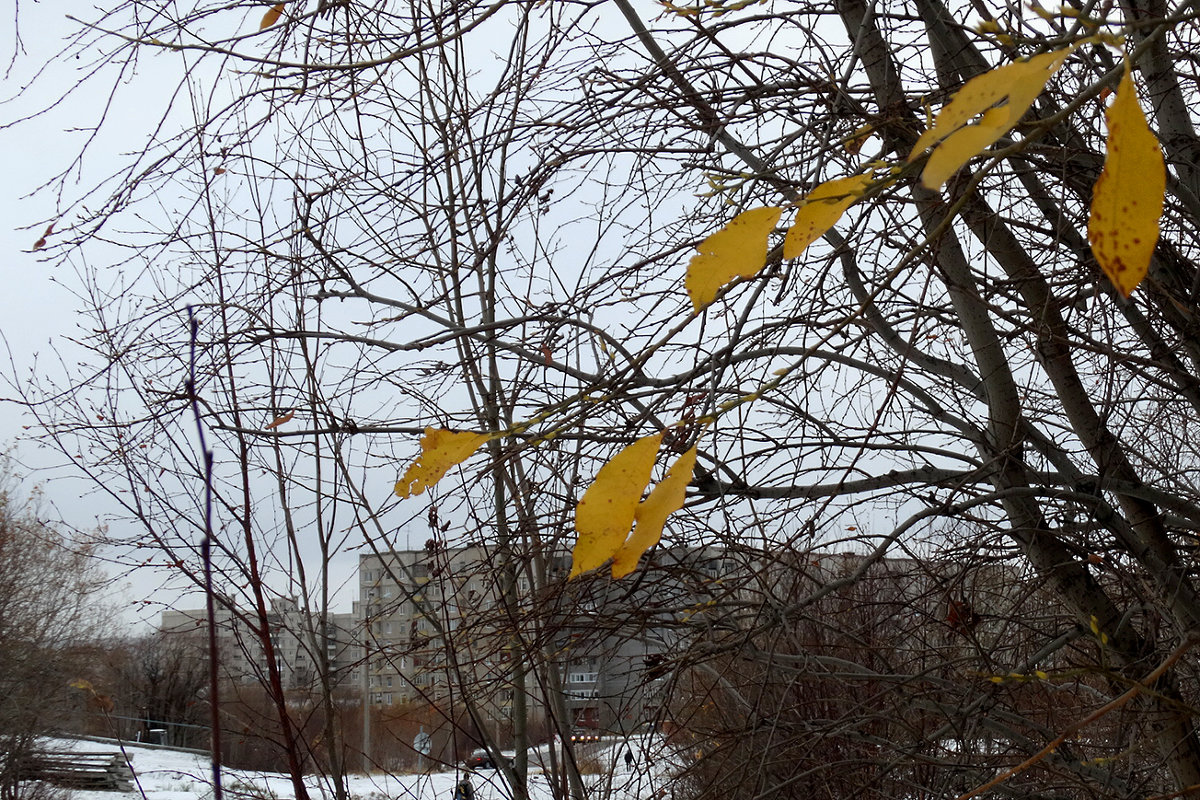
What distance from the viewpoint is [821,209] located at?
0.73 metres

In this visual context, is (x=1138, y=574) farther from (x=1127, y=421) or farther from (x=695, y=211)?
(x=695, y=211)

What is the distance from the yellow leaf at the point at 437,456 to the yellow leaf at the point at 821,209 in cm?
34

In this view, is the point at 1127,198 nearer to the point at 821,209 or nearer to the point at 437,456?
the point at 821,209

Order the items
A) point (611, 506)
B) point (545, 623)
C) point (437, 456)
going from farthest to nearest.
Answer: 1. point (545, 623)
2. point (437, 456)
3. point (611, 506)

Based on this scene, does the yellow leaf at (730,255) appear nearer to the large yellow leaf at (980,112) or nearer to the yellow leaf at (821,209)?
the yellow leaf at (821,209)

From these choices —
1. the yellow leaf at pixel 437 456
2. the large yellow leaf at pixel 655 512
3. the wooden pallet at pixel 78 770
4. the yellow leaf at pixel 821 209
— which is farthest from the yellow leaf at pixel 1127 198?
the wooden pallet at pixel 78 770

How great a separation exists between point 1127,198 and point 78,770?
76.6ft

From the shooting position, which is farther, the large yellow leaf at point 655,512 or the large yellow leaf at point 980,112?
the large yellow leaf at point 655,512

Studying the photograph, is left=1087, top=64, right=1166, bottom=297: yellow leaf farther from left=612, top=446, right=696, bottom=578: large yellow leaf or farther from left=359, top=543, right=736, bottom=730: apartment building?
left=359, top=543, right=736, bottom=730: apartment building

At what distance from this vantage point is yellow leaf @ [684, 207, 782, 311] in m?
0.72

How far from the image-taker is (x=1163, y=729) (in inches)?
104

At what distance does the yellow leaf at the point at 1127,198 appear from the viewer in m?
0.54

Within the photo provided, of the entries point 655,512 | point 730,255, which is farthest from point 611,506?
point 730,255

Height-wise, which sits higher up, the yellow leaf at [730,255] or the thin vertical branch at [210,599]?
the yellow leaf at [730,255]
